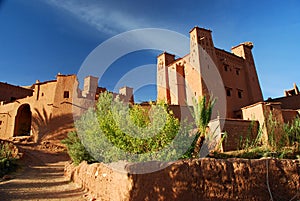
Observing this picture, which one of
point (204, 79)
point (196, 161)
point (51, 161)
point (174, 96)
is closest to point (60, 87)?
point (51, 161)

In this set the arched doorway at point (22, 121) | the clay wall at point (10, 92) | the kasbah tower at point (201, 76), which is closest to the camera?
the kasbah tower at point (201, 76)

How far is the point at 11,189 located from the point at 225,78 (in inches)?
771

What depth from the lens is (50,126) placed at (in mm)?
22438

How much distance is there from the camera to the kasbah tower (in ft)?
69.7

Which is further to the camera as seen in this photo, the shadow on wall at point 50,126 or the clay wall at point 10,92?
the clay wall at point 10,92

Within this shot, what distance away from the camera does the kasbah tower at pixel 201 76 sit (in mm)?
21234

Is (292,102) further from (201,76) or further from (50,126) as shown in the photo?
(50,126)

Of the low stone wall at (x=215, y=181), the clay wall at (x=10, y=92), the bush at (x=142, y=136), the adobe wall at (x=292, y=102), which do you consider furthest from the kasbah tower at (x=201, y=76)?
the clay wall at (x=10, y=92)

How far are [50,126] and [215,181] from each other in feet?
67.8

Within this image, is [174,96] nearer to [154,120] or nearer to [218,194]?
[154,120]

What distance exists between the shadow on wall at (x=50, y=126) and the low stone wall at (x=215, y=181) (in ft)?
59.4

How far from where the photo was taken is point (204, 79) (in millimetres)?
20578

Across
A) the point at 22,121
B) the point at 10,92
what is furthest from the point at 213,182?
the point at 10,92

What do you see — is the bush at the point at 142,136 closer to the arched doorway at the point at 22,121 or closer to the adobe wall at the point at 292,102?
the adobe wall at the point at 292,102
